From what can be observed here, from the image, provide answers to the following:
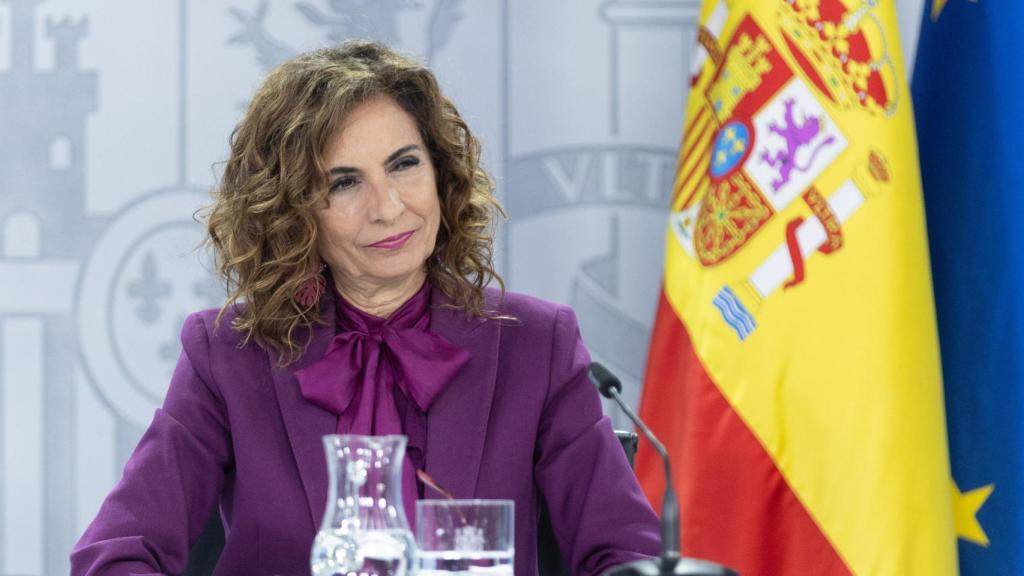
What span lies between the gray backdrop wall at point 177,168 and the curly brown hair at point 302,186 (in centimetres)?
96

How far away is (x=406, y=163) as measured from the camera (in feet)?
6.65

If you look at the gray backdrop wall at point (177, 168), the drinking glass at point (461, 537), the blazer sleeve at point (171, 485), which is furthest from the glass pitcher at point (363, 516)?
the gray backdrop wall at point (177, 168)

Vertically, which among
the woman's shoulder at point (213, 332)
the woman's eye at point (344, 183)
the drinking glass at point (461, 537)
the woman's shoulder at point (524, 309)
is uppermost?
the woman's eye at point (344, 183)

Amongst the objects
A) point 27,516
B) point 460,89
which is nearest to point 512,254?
point 460,89

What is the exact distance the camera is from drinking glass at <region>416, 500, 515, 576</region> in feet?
4.22

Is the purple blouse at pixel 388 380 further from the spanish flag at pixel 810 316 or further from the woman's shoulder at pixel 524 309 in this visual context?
the spanish flag at pixel 810 316

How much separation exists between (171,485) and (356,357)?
1.06 ft

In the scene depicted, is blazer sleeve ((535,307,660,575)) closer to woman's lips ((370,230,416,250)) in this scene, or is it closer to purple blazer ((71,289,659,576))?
purple blazer ((71,289,659,576))

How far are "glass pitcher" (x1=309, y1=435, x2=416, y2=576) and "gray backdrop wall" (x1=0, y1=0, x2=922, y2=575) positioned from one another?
1793 mm

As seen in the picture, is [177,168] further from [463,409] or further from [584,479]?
[584,479]

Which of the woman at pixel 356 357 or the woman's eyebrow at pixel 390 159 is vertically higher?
the woman's eyebrow at pixel 390 159

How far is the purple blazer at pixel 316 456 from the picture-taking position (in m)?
1.85

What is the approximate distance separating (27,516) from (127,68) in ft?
3.47

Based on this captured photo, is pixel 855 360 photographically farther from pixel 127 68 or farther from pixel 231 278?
pixel 127 68
